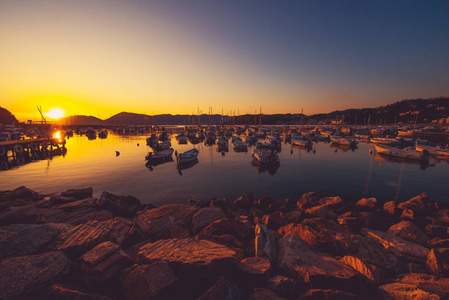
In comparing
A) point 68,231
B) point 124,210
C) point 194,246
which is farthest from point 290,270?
point 124,210

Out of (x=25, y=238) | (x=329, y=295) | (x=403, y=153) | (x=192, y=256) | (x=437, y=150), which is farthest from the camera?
(x=437, y=150)

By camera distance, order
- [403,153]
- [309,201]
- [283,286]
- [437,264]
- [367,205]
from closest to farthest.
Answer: [283,286]
[437,264]
[367,205]
[309,201]
[403,153]

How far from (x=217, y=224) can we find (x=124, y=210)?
754 cm

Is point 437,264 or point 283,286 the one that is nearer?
point 283,286

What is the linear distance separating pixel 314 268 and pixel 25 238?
10.3m

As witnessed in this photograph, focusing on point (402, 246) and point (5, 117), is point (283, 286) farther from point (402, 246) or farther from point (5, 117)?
point (5, 117)

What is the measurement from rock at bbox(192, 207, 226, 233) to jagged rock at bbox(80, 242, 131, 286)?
180 inches

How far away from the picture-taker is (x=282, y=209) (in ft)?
45.3

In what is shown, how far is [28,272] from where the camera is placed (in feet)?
16.1

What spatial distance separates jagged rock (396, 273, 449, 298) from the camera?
509 centimetres

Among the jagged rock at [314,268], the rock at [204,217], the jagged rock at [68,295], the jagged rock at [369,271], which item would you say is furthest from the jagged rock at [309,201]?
the jagged rock at [68,295]

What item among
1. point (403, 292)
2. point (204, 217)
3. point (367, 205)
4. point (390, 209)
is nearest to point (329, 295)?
point (403, 292)

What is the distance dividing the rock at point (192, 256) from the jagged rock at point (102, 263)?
2.42 ft

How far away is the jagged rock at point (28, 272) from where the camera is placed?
14.6ft
